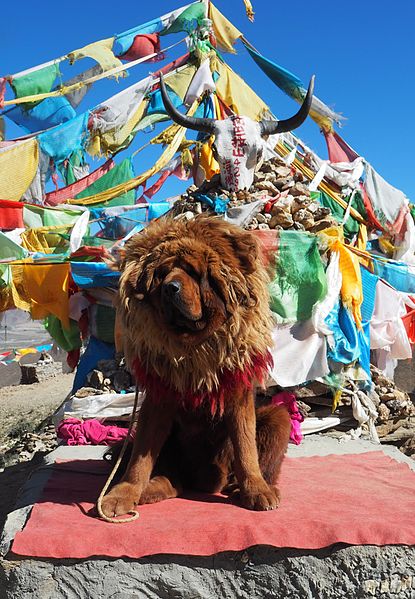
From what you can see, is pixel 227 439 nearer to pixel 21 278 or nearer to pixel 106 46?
pixel 21 278

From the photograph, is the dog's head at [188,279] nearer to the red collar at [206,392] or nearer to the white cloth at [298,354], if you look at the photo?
the red collar at [206,392]

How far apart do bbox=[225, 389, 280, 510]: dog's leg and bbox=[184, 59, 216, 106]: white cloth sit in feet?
20.0

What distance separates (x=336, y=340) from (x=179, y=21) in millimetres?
5849

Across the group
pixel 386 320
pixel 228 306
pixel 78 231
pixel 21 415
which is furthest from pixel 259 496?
pixel 21 415

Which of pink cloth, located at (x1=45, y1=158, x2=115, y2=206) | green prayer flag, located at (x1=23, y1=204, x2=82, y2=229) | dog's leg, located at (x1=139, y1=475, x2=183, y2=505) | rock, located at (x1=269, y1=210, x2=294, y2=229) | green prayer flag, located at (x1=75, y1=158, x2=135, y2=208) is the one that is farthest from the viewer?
green prayer flag, located at (x1=75, y1=158, x2=135, y2=208)

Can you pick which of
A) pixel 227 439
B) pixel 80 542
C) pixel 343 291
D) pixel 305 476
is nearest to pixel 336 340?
pixel 343 291

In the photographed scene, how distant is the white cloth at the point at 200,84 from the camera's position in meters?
7.73

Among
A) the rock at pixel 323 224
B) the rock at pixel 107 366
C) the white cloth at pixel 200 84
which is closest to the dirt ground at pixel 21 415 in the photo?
the rock at pixel 107 366

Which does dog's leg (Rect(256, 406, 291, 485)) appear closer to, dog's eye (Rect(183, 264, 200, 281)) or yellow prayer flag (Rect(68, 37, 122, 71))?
dog's eye (Rect(183, 264, 200, 281))

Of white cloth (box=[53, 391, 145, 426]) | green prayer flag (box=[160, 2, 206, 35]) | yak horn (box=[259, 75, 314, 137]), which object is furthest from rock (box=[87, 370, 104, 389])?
green prayer flag (box=[160, 2, 206, 35])

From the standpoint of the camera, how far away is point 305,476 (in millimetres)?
2992

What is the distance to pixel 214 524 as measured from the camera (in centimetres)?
218

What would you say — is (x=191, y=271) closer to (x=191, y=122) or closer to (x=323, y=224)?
(x=323, y=224)

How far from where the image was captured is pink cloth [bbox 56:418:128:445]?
157 inches
